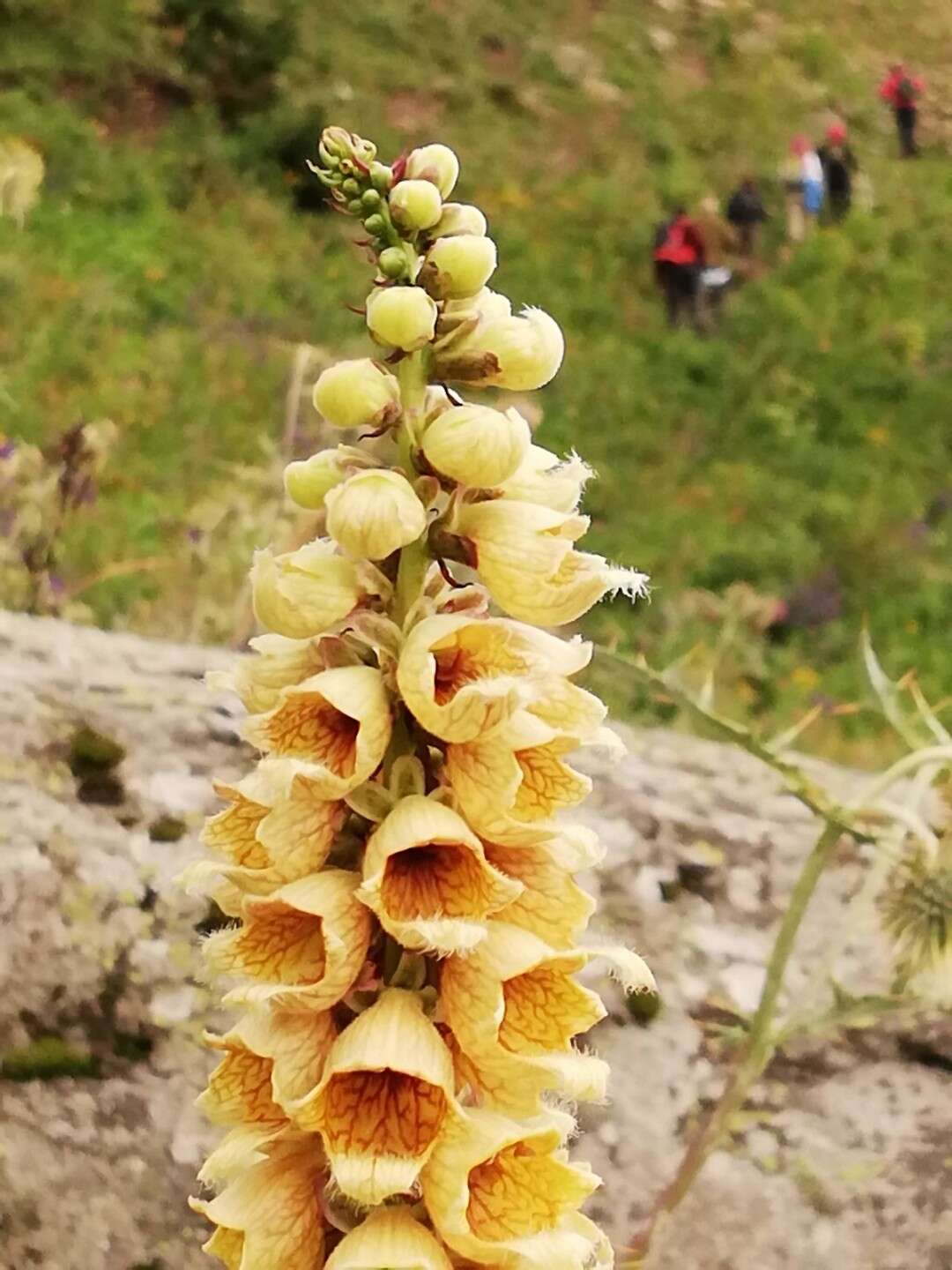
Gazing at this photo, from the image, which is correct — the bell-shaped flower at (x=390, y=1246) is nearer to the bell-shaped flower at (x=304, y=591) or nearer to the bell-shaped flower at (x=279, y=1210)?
the bell-shaped flower at (x=279, y=1210)

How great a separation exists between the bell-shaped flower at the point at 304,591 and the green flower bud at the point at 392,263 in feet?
0.76

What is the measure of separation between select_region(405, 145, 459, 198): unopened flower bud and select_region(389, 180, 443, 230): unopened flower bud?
0.03m

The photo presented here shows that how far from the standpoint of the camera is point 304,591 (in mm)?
991

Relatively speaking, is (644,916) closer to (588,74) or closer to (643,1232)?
(643,1232)

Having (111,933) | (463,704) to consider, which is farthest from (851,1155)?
(463,704)

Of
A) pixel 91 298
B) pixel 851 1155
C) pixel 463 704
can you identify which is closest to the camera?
pixel 463 704

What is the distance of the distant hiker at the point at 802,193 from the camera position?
13961mm

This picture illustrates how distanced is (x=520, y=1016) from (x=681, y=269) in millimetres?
11738

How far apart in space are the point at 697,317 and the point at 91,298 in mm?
5988

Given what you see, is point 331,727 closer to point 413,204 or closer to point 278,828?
point 278,828

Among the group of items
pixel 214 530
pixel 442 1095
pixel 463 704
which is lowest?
pixel 214 530

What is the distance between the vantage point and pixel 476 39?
52.9 feet

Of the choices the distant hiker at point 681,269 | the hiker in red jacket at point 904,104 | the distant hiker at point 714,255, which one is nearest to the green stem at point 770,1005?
the distant hiker at point 681,269

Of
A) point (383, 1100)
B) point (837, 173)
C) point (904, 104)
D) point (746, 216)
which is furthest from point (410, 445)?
point (904, 104)
